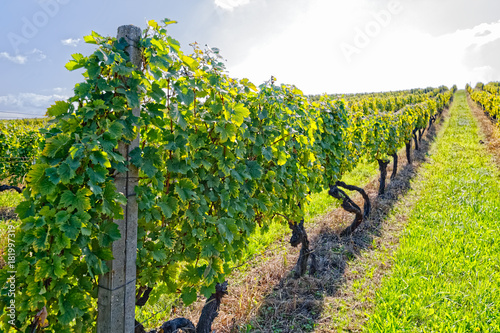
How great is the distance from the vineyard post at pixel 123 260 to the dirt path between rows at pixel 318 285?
2.03 m

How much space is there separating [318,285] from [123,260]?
3.57 metres

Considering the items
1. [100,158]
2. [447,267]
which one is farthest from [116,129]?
[447,267]

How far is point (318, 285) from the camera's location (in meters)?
4.64

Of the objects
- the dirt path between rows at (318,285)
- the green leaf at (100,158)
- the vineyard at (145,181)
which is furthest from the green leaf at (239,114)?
the dirt path between rows at (318,285)

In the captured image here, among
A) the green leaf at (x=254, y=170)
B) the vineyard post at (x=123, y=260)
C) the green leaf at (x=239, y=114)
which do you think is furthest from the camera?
the green leaf at (x=254, y=170)

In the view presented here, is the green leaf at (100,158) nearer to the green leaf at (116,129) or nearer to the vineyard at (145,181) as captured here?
the vineyard at (145,181)

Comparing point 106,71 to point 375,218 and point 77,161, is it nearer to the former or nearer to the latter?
point 77,161

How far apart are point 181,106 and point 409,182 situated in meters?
9.91

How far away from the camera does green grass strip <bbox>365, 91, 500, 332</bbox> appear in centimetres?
373

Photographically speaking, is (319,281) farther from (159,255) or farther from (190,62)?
(190,62)

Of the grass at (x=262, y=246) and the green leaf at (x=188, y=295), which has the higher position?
the green leaf at (x=188, y=295)

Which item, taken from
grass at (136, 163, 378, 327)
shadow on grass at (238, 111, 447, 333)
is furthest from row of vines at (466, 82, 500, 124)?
shadow on grass at (238, 111, 447, 333)

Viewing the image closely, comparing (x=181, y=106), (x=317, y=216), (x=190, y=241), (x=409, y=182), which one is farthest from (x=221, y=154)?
(x=409, y=182)

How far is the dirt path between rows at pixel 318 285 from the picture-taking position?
3812 millimetres
